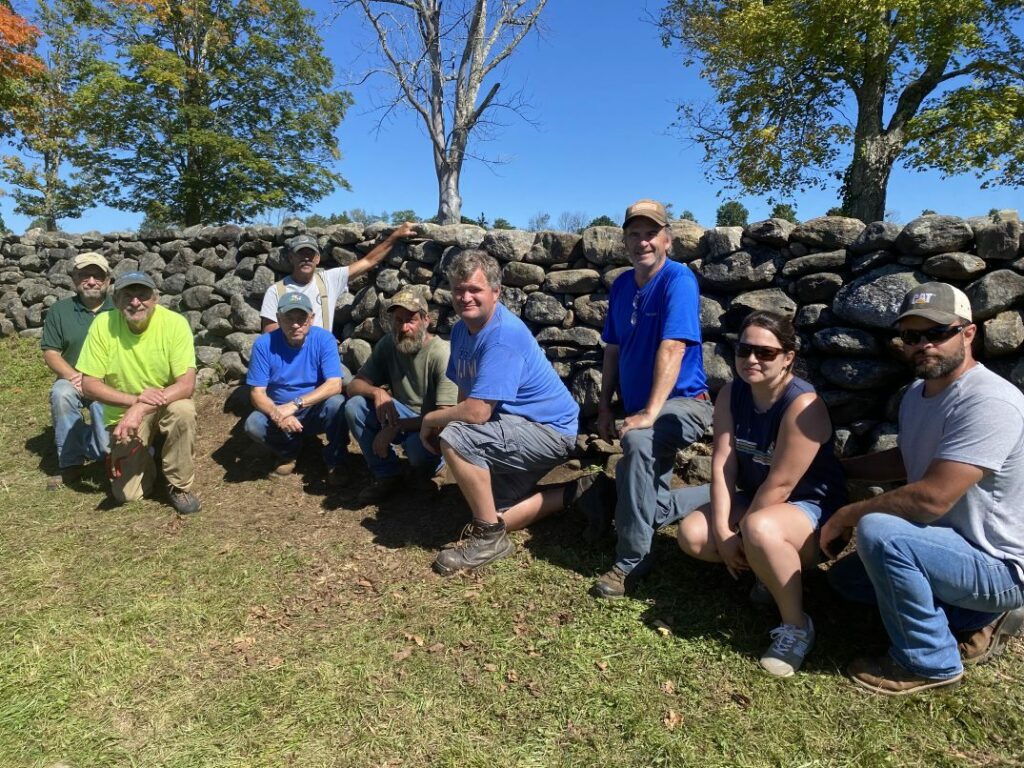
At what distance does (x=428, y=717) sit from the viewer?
264cm

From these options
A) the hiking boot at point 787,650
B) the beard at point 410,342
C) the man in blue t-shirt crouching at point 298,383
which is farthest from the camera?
the man in blue t-shirt crouching at point 298,383

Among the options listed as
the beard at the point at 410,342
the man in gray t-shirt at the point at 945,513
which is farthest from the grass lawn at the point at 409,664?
the beard at the point at 410,342

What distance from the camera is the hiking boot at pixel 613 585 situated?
11.0 feet

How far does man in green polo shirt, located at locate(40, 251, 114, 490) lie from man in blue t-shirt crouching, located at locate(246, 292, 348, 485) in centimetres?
118

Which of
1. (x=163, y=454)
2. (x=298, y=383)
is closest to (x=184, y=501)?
(x=163, y=454)

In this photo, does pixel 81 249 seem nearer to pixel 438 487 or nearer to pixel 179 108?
pixel 438 487

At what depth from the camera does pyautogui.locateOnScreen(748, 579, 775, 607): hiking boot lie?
125 inches

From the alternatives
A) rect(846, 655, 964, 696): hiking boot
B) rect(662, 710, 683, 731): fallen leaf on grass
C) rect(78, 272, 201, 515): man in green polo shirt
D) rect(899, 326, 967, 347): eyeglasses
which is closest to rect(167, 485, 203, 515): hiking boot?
rect(78, 272, 201, 515): man in green polo shirt

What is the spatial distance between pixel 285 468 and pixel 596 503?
106 inches

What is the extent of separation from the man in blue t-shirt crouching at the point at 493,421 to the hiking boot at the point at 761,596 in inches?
50.9

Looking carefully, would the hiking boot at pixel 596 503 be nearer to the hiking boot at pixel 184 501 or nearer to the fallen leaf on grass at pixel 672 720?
the fallen leaf on grass at pixel 672 720

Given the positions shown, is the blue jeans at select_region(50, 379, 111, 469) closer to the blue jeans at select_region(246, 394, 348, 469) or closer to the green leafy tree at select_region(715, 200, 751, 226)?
the blue jeans at select_region(246, 394, 348, 469)

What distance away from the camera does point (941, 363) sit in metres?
2.50

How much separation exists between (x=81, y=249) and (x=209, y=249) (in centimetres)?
308
